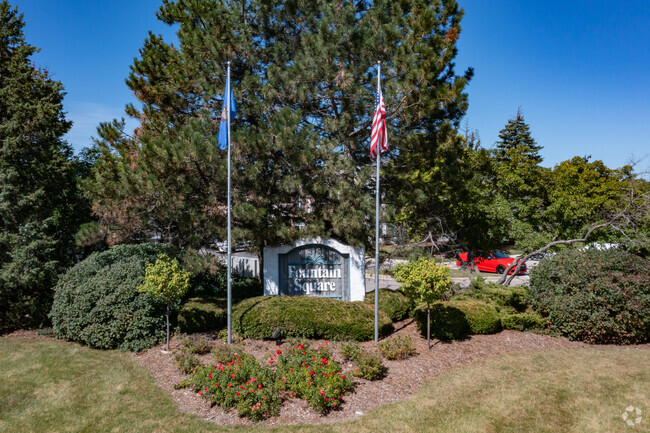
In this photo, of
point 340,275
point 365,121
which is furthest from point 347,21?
point 340,275

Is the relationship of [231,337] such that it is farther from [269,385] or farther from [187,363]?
[269,385]

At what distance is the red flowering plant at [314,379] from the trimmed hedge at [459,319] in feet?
10.9

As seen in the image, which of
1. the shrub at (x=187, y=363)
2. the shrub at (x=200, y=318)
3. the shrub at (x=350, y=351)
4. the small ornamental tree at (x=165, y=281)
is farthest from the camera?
the shrub at (x=200, y=318)

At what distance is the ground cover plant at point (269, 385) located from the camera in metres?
5.86

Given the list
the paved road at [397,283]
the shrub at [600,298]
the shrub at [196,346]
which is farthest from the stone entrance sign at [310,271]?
the paved road at [397,283]

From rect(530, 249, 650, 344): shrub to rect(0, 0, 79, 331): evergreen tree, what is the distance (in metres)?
14.5

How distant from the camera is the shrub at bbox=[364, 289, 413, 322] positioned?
1066 centimetres

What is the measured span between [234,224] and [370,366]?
19.7 feet

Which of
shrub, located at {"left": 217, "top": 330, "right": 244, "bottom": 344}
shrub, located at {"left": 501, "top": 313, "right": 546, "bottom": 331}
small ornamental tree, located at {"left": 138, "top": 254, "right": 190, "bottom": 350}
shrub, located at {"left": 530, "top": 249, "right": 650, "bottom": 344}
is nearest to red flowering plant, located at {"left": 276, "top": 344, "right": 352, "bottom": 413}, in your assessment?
shrub, located at {"left": 217, "top": 330, "right": 244, "bottom": 344}

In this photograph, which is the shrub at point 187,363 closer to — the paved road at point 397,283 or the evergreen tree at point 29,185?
the evergreen tree at point 29,185

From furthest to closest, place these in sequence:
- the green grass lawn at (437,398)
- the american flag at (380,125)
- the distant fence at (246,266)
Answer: the distant fence at (246,266) < the american flag at (380,125) < the green grass lawn at (437,398)

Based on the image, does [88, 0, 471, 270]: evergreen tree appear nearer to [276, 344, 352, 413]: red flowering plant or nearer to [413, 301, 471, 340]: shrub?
[413, 301, 471, 340]: shrub

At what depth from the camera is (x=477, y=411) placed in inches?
232

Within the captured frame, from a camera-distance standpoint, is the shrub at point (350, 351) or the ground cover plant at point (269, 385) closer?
the ground cover plant at point (269, 385)
